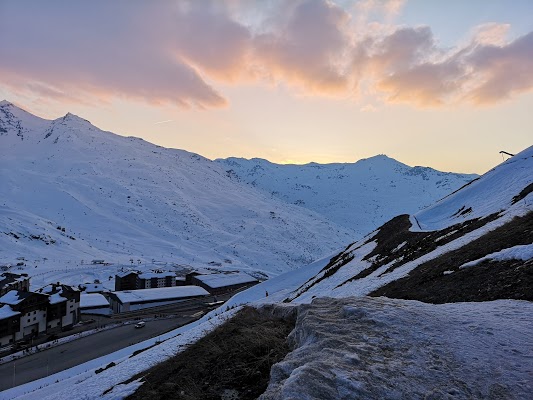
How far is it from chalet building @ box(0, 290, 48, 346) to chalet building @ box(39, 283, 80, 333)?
79cm

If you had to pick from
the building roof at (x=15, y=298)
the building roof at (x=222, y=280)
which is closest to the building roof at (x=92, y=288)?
the building roof at (x=222, y=280)

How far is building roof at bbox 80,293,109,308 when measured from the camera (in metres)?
59.4

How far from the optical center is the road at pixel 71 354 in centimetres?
3200

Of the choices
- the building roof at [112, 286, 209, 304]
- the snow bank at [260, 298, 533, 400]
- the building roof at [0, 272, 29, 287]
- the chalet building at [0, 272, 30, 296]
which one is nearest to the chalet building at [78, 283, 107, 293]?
the building roof at [112, 286, 209, 304]

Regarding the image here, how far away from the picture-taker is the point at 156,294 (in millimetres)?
65125

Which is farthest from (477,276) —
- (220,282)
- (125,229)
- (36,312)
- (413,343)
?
(125,229)

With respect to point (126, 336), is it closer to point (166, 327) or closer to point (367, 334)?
point (166, 327)

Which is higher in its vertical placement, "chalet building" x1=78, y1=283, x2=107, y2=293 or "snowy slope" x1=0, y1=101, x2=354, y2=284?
"snowy slope" x1=0, y1=101, x2=354, y2=284

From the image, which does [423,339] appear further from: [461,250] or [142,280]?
[142,280]

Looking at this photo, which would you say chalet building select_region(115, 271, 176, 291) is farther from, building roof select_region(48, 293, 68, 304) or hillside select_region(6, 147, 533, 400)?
hillside select_region(6, 147, 533, 400)

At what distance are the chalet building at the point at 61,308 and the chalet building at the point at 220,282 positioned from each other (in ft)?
92.1

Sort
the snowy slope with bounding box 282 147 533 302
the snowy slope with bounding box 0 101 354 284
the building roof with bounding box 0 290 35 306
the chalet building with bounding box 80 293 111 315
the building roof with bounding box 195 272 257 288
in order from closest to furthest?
the snowy slope with bounding box 282 147 533 302, the building roof with bounding box 0 290 35 306, the chalet building with bounding box 80 293 111 315, the building roof with bounding box 195 272 257 288, the snowy slope with bounding box 0 101 354 284

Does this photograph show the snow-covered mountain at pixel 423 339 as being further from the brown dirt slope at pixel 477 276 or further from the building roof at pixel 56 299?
the building roof at pixel 56 299

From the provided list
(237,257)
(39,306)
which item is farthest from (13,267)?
(237,257)
